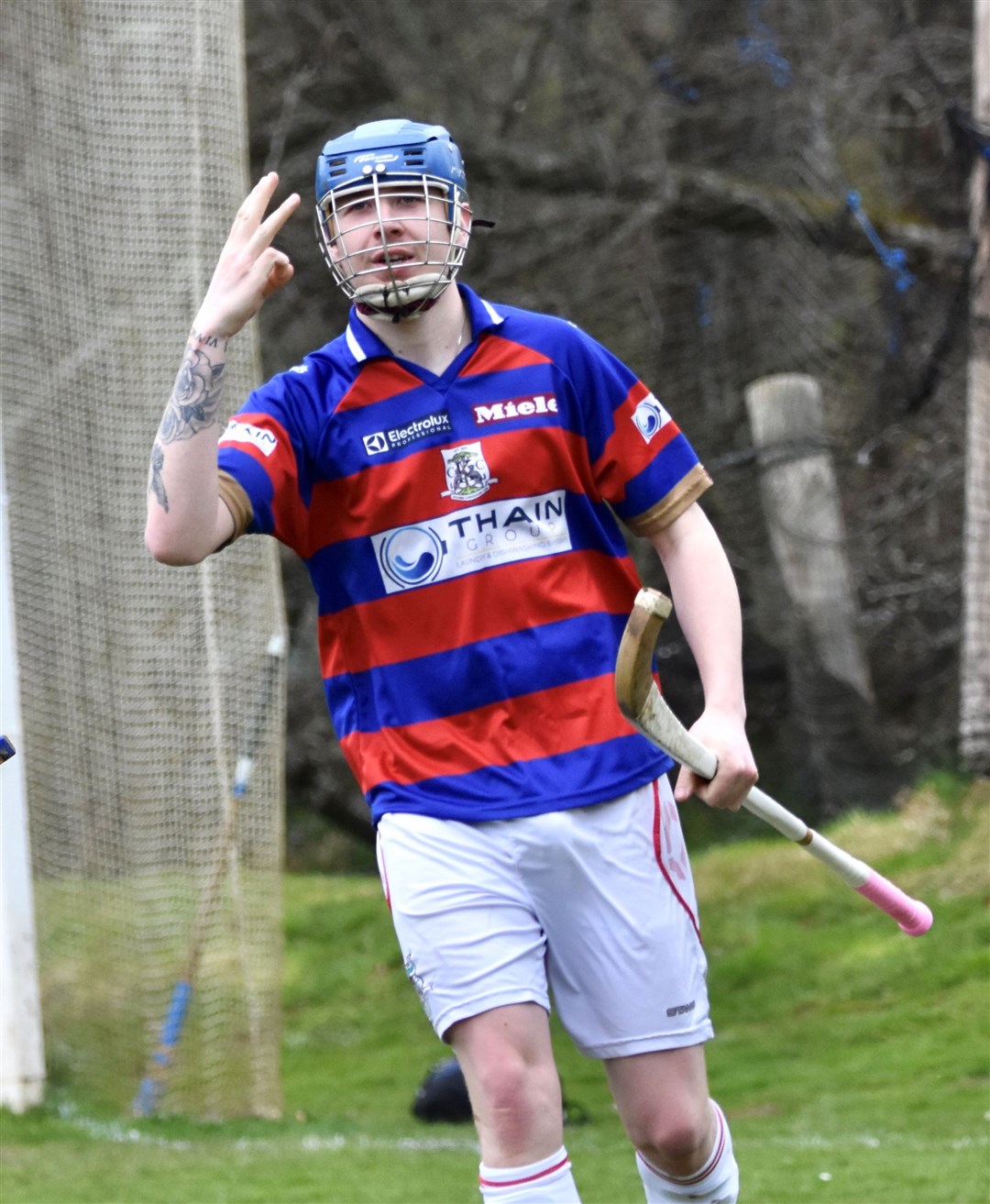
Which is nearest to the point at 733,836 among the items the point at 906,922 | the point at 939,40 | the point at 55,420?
the point at 939,40

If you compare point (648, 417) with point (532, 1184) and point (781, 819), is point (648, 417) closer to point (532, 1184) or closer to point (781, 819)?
point (781, 819)

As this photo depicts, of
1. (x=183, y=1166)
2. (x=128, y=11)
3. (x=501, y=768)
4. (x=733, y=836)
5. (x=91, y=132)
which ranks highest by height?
(x=128, y=11)

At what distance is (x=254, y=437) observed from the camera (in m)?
3.12

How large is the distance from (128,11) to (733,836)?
6.31m

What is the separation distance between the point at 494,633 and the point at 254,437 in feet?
1.68

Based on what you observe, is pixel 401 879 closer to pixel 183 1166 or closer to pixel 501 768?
pixel 501 768

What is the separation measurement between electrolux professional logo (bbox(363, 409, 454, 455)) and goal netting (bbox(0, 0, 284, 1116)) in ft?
13.6

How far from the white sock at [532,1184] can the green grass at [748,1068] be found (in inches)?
85.1

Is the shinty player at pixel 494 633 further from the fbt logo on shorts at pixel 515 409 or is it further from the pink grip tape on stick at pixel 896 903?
the pink grip tape on stick at pixel 896 903

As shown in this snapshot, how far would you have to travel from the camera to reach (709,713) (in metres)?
3.01

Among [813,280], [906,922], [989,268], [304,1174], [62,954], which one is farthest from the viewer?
[813,280]

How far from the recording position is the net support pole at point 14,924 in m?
6.81

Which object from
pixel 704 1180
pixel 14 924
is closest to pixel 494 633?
pixel 704 1180

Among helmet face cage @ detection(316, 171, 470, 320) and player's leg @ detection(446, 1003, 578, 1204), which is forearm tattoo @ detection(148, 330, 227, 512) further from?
player's leg @ detection(446, 1003, 578, 1204)
